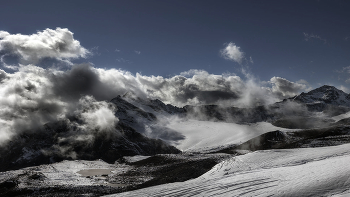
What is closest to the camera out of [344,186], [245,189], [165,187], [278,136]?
[344,186]

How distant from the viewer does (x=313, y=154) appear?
101ft

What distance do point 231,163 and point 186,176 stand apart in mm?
6155

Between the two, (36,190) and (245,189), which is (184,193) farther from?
(36,190)

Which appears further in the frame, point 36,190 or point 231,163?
point 231,163

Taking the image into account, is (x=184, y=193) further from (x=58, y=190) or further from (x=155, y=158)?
(x=155, y=158)

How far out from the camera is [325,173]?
20141mm

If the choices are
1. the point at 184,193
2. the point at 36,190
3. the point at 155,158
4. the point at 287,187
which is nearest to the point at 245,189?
the point at 287,187

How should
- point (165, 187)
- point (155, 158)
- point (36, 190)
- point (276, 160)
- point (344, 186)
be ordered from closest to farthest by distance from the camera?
1. point (344, 186)
2. point (165, 187)
3. point (36, 190)
4. point (276, 160)
5. point (155, 158)

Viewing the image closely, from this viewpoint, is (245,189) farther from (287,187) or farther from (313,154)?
(313,154)

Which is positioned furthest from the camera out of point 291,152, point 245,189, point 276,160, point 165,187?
point 291,152

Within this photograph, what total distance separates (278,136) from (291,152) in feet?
240

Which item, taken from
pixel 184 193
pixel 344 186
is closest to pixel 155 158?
pixel 184 193

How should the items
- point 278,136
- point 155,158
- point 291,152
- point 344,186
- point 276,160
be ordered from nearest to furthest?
point 344,186, point 276,160, point 291,152, point 155,158, point 278,136

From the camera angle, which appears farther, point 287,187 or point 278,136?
point 278,136
